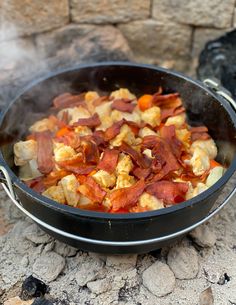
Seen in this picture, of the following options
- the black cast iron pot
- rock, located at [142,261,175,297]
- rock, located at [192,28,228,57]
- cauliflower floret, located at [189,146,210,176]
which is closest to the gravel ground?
rock, located at [142,261,175,297]

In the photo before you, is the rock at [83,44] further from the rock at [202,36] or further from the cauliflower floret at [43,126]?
the cauliflower floret at [43,126]

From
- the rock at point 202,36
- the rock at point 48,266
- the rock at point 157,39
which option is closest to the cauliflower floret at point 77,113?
the rock at point 48,266

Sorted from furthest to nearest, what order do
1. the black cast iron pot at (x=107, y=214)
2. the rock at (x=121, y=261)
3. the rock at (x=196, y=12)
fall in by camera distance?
the rock at (x=196, y=12), the rock at (x=121, y=261), the black cast iron pot at (x=107, y=214)

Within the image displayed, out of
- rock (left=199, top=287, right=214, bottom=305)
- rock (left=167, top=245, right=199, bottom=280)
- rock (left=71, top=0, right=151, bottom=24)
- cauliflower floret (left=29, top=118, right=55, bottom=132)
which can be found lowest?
rock (left=199, top=287, right=214, bottom=305)

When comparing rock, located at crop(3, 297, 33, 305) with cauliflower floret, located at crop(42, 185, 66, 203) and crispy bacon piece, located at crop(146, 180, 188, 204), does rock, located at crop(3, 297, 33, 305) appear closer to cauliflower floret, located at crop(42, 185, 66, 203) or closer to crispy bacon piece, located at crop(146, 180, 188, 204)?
cauliflower floret, located at crop(42, 185, 66, 203)

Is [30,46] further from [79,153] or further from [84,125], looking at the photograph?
[79,153]

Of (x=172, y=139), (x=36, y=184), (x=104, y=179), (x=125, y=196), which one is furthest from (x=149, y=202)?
A: (x=36, y=184)
